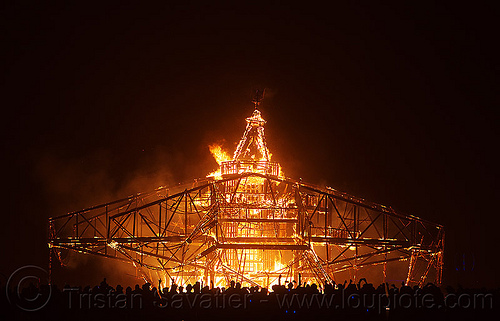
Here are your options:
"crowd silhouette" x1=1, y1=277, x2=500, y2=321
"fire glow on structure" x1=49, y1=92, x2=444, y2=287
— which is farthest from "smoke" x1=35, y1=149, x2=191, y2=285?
"crowd silhouette" x1=1, y1=277, x2=500, y2=321

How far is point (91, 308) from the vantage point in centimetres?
1486

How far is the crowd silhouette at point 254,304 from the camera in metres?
14.5

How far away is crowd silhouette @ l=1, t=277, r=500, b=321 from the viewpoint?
14500mm

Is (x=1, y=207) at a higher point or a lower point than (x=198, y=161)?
lower

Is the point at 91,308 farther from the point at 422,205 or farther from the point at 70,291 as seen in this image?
the point at 422,205

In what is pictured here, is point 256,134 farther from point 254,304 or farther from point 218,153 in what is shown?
point 254,304

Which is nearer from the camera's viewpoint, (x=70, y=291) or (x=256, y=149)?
(x=70, y=291)

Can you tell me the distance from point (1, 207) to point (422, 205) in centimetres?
2354

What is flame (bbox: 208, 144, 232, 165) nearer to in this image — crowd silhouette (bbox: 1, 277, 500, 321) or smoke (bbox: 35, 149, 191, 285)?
smoke (bbox: 35, 149, 191, 285)

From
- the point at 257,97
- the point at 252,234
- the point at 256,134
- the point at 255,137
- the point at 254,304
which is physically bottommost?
the point at 254,304

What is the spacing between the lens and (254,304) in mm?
14719

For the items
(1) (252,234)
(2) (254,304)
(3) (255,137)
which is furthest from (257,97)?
(2) (254,304)

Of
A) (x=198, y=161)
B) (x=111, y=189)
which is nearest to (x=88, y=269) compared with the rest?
(x=111, y=189)

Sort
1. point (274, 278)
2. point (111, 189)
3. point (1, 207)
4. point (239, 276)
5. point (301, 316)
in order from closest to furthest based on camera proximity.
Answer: point (301, 316) < point (239, 276) < point (274, 278) < point (1, 207) < point (111, 189)
